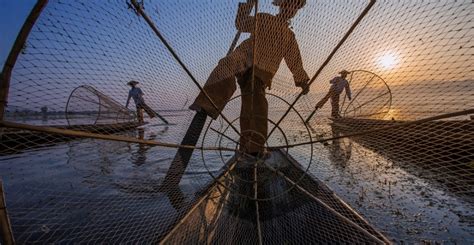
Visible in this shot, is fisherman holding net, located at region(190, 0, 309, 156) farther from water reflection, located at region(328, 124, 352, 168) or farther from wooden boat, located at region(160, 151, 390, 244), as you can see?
water reflection, located at region(328, 124, 352, 168)

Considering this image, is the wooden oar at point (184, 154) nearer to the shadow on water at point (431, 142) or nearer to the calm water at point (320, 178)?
the calm water at point (320, 178)

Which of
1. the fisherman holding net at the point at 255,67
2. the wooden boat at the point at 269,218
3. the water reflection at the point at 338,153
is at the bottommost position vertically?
the wooden boat at the point at 269,218

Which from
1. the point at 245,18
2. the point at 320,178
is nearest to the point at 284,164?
the point at 320,178

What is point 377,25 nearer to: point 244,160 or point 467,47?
point 467,47

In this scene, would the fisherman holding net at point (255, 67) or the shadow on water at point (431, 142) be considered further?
the fisherman holding net at point (255, 67)

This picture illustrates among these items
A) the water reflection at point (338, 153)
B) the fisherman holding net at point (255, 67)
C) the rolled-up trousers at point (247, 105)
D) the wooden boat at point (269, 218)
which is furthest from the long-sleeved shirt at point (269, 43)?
the wooden boat at point (269, 218)

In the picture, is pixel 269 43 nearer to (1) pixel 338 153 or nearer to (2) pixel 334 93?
(2) pixel 334 93

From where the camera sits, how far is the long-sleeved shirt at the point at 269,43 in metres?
3.38

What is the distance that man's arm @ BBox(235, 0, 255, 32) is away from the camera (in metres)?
3.27

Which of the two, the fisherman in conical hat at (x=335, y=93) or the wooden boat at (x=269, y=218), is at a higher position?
the fisherman in conical hat at (x=335, y=93)

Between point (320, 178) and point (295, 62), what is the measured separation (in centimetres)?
178

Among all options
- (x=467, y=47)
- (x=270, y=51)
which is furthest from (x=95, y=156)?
(x=467, y=47)

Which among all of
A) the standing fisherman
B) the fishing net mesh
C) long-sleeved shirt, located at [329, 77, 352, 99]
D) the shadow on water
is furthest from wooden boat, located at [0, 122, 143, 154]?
long-sleeved shirt, located at [329, 77, 352, 99]

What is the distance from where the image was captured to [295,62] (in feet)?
11.9
